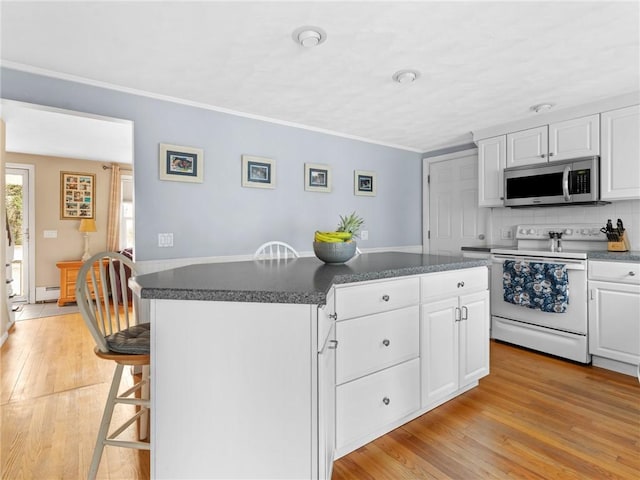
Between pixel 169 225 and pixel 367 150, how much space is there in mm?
2431

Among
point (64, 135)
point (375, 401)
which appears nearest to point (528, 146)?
point (375, 401)

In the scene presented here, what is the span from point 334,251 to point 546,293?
6.98ft

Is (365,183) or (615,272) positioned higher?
(365,183)

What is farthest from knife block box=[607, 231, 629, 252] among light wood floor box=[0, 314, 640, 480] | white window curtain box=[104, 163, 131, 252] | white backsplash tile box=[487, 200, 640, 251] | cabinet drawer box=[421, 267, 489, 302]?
white window curtain box=[104, 163, 131, 252]

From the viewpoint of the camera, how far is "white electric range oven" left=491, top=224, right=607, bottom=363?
2.90m

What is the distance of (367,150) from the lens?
166 inches

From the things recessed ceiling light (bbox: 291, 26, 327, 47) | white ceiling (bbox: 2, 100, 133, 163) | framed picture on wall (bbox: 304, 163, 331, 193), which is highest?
white ceiling (bbox: 2, 100, 133, 163)

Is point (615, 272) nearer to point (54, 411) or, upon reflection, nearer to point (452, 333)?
point (452, 333)

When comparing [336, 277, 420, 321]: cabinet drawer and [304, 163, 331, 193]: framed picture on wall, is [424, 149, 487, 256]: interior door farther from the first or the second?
[336, 277, 420, 321]: cabinet drawer

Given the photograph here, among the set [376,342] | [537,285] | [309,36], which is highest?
[309,36]

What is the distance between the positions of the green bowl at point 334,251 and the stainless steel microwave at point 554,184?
2.32 meters

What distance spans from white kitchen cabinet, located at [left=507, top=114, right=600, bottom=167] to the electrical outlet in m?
3.31

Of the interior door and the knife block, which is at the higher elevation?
the interior door

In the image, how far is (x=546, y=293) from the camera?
2.97 meters
